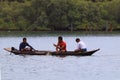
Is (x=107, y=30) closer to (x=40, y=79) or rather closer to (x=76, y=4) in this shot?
(x=76, y=4)

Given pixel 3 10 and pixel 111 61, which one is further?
pixel 3 10

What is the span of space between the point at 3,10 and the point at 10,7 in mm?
3726

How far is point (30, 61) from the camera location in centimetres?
4009

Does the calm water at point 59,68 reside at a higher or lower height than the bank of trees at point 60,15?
lower

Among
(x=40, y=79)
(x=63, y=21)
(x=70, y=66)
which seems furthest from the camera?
(x=63, y=21)

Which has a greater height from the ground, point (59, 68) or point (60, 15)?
point (60, 15)

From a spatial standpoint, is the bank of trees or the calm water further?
the bank of trees

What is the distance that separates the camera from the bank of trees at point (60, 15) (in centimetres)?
12231

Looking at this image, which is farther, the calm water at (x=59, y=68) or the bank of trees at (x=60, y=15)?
the bank of trees at (x=60, y=15)

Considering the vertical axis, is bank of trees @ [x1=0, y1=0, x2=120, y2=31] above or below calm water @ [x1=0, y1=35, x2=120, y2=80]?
above

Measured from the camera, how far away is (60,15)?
12294 centimetres

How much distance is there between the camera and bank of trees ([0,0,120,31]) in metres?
122

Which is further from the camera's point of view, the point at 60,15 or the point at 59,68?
the point at 60,15

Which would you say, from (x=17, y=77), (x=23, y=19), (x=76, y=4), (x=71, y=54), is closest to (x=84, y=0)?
(x=76, y=4)
